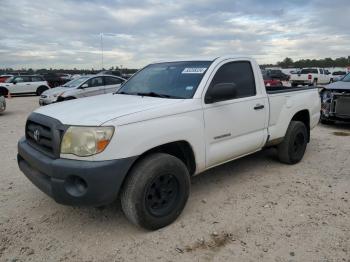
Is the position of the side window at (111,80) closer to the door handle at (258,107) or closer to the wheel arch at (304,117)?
the wheel arch at (304,117)

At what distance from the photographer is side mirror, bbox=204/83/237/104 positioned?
3.79 metres

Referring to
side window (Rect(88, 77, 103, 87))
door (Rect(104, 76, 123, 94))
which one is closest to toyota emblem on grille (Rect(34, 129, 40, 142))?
side window (Rect(88, 77, 103, 87))

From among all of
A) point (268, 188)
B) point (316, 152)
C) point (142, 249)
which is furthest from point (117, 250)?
point (316, 152)

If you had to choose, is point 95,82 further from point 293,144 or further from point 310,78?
point 310,78

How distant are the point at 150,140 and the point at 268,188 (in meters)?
2.11

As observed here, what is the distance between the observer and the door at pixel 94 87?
42.4 feet

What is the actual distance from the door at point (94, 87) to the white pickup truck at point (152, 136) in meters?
8.42

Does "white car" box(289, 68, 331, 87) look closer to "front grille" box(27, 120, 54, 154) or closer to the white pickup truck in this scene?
the white pickup truck

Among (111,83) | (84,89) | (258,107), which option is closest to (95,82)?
(84,89)

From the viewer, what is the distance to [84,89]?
509 inches

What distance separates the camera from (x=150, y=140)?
324 cm

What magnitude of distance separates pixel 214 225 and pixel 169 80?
6.06ft

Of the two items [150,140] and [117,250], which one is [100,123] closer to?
[150,140]

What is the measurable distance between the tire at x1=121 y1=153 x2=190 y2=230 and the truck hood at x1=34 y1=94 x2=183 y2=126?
52 centimetres
